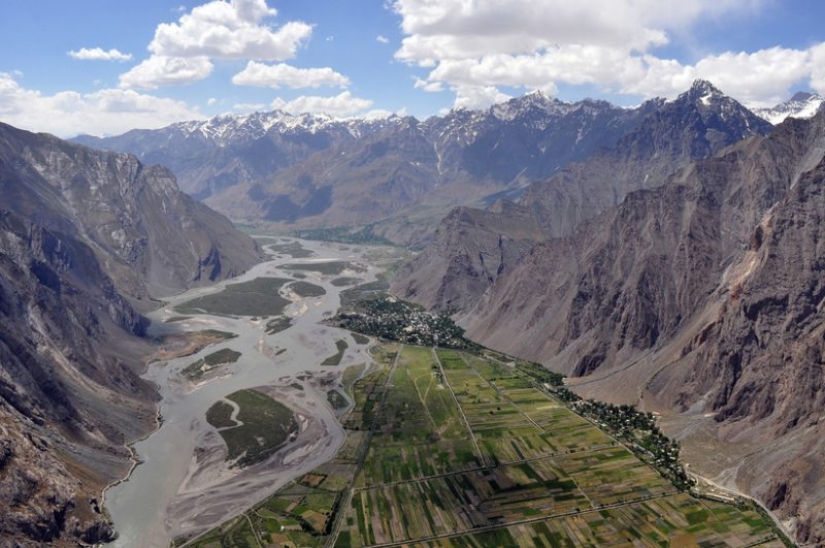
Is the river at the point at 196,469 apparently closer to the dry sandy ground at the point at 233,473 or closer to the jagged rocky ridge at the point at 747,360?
the dry sandy ground at the point at 233,473

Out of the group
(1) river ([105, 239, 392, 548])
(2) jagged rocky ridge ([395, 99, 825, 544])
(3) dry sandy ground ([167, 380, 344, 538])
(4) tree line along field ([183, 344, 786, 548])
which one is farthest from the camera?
(2) jagged rocky ridge ([395, 99, 825, 544])

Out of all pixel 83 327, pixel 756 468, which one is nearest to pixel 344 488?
pixel 756 468

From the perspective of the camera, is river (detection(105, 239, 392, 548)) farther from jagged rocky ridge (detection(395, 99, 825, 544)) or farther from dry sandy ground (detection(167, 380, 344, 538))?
jagged rocky ridge (detection(395, 99, 825, 544))

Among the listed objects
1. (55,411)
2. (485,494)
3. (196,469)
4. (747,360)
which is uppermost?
(747,360)

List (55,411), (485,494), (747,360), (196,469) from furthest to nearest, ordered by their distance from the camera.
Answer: (747,360)
(55,411)
(196,469)
(485,494)

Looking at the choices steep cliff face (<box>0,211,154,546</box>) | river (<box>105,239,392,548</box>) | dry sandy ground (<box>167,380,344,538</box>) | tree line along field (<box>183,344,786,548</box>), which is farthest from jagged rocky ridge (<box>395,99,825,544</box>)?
steep cliff face (<box>0,211,154,546</box>)

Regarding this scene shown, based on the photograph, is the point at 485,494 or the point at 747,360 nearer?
the point at 485,494

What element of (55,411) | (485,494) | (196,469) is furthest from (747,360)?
(55,411)

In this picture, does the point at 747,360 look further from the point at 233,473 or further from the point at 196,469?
the point at 196,469

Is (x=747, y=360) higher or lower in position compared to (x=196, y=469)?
higher

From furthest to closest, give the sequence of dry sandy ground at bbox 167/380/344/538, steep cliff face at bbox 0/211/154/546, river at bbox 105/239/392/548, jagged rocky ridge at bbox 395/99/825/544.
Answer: jagged rocky ridge at bbox 395/99/825/544, dry sandy ground at bbox 167/380/344/538, river at bbox 105/239/392/548, steep cliff face at bbox 0/211/154/546
